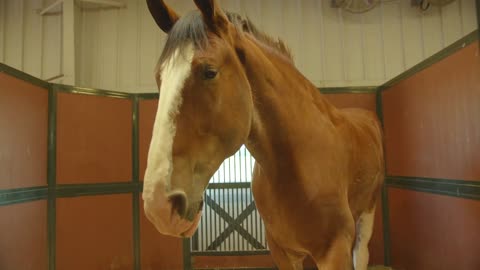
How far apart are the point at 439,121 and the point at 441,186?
36 centimetres

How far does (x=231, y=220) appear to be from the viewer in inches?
102

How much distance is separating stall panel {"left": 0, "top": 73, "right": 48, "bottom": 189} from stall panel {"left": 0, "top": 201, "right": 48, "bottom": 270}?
0.49ft

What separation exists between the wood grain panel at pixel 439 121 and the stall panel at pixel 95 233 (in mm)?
2128

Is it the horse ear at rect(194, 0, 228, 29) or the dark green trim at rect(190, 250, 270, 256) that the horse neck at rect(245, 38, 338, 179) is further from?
the dark green trim at rect(190, 250, 270, 256)

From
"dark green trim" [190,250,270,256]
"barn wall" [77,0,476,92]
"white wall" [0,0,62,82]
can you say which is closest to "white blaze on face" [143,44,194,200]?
"dark green trim" [190,250,270,256]

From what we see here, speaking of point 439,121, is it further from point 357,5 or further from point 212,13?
point 357,5

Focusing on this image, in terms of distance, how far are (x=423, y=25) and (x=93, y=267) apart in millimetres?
3935

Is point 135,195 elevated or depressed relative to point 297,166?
depressed

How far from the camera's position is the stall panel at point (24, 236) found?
5.38 ft

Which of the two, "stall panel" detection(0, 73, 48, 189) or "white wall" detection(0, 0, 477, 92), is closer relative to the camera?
"stall panel" detection(0, 73, 48, 189)

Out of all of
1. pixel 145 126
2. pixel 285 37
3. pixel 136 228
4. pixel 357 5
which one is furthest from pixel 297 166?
pixel 357 5

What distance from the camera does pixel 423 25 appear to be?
128 inches

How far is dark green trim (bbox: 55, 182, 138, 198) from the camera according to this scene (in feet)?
7.06

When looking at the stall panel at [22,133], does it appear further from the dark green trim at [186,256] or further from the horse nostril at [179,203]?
the horse nostril at [179,203]
